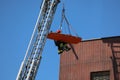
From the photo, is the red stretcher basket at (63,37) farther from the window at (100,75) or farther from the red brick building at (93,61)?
the window at (100,75)

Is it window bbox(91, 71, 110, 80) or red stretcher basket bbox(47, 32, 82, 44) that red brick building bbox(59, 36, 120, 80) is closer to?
window bbox(91, 71, 110, 80)

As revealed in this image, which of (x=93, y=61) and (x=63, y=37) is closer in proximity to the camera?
(x=63, y=37)

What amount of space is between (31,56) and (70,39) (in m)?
3.60

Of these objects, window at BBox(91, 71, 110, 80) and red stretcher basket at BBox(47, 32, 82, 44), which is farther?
window at BBox(91, 71, 110, 80)

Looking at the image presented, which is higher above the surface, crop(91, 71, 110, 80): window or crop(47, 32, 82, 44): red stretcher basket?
crop(47, 32, 82, 44): red stretcher basket

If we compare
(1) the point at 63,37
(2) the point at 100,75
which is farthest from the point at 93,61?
(1) the point at 63,37

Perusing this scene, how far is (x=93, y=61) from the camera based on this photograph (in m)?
38.1

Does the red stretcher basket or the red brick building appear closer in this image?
the red stretcher basket

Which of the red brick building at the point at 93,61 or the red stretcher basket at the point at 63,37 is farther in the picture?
the red brick building at the point at 93,61

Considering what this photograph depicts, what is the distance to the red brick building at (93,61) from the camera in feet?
122

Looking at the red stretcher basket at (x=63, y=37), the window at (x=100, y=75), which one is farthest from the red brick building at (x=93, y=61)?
the red stretcher basket at (x=63, y=37)

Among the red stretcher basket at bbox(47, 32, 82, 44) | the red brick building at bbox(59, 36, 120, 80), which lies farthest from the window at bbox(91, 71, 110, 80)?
the red stretcher basket at bbox(47, 32, 82, 44)

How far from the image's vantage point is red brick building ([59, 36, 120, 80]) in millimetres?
37188

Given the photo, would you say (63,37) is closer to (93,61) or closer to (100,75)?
(93,61)
